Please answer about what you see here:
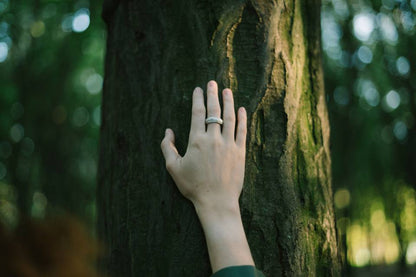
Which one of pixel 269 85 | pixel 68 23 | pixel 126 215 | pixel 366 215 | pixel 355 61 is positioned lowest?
pixel 366 215

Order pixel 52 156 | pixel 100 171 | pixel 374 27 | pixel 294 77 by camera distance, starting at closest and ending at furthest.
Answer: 1. pixel 294 77
2. pixel 100 171
3. pixel 374 27
4. pixel 52 156

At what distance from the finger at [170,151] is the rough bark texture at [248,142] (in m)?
0.05

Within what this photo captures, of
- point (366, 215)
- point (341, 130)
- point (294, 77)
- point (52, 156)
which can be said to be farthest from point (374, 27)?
point (52, 156)

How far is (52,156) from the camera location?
47.8ft

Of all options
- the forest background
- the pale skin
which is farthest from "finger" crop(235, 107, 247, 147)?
the forest background

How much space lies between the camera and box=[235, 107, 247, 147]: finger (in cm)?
192

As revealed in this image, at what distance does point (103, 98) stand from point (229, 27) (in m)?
0.98

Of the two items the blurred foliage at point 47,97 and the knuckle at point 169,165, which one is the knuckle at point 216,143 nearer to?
the knuckle at point 169,165

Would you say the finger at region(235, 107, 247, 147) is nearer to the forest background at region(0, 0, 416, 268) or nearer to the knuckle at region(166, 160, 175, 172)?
the knuckle at region(166, 160, 175, 172)

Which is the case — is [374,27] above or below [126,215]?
above

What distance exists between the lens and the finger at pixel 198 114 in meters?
1.89

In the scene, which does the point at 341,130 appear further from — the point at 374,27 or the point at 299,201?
the point at 299,201

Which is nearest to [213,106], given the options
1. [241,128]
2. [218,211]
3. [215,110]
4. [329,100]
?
[215,110]

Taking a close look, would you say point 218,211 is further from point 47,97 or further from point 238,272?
point 47,97
